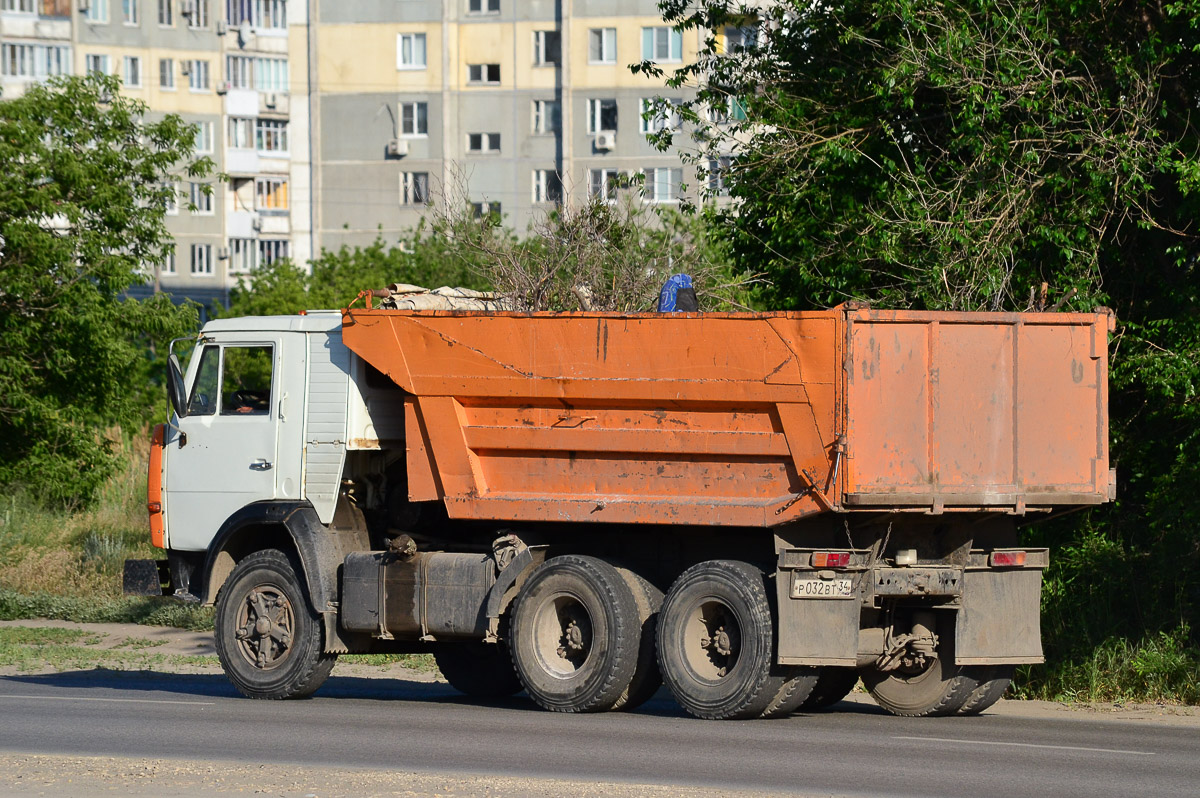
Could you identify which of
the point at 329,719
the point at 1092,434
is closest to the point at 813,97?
the point at 1092,434

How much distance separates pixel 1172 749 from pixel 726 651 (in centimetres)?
272

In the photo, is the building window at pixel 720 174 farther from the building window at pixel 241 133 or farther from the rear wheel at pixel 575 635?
the building window at pixel 241 133

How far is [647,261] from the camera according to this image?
16.5 meters

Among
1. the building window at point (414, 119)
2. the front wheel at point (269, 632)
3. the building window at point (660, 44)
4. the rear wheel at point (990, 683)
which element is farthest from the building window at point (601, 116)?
the rear wheel at point (990, 683)

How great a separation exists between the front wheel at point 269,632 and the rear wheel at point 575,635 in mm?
1700

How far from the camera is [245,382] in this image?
13.2 m

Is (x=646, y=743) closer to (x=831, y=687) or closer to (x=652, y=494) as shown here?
(x=652, y=494)

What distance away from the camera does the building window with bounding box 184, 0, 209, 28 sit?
7006 centimetres

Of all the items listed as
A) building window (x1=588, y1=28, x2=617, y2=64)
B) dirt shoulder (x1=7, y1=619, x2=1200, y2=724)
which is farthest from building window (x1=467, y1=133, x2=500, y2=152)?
dirt shoulder (x1=7, y1=619, x2=1200, y2=724)

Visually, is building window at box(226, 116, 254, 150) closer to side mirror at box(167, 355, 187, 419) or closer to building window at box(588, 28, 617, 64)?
building window at box(588, 28, 617, 64)

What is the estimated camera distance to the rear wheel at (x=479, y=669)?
1356 cm

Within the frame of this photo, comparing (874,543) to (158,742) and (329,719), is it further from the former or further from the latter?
(158,742)

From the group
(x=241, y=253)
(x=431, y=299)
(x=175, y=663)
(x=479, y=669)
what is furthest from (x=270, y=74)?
(x=431, y=299)

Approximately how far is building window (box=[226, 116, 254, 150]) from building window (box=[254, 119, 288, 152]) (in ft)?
0.66
